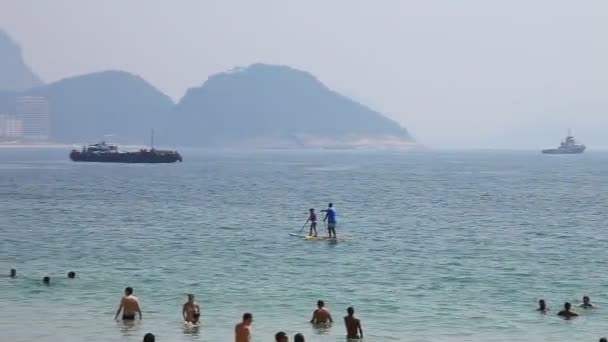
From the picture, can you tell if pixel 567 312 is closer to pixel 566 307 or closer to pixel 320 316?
pixel 566 307

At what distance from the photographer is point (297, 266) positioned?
159ft

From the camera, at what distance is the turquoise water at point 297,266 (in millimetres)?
33312

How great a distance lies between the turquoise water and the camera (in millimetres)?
33312

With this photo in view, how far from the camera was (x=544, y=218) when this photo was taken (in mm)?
80562

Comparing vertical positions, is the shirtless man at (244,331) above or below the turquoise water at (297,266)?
above

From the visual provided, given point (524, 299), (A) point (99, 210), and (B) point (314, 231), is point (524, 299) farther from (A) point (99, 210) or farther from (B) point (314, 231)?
(A) point (99, 210)

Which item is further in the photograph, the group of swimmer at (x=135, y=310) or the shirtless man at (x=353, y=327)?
the group of swimmer at (x=135, y=310)

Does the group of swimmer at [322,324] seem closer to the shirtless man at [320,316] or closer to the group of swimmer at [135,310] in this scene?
the shirtless man at [320,316]

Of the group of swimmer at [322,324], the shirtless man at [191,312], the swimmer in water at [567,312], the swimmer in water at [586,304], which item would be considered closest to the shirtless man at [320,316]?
the group of swimmer at [322,324]

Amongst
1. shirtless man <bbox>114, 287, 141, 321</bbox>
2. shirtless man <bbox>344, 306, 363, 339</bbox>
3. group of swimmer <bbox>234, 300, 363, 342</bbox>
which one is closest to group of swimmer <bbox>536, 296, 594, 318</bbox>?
group of swimmer <bbox>234, 300, 363, 342</bbox>

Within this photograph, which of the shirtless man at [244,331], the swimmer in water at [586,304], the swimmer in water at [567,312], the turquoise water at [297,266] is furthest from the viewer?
the swimmer in water at [586,304]

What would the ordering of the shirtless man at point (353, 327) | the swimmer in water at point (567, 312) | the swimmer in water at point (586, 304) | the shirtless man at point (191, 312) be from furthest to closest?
the swimmer in water at point (586, 304), the swimmer in water at point (567, 312), the shirtless man at point (191, 312), the shirtless man at point (353, 327)

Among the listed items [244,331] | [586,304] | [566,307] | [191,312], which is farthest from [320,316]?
A: [586,304]

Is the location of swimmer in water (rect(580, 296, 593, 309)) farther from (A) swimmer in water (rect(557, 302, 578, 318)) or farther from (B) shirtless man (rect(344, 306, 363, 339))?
(B) shirtless man (rect(344, 306, 363, 339))
